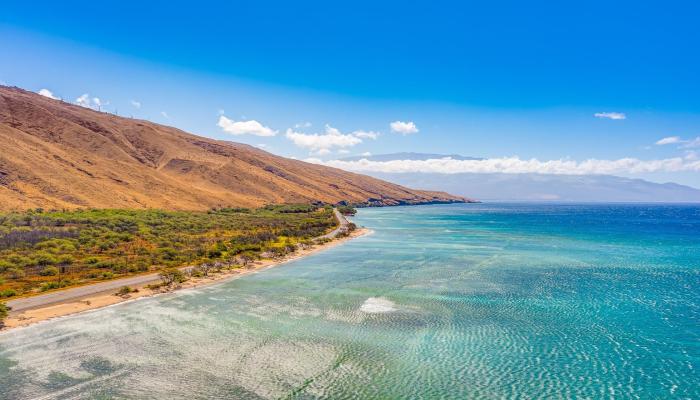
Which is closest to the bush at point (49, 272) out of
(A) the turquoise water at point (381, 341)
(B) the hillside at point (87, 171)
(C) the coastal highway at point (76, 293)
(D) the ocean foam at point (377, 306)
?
(C) the coastal highway at point (76, 293)

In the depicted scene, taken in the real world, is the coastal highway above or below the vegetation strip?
below

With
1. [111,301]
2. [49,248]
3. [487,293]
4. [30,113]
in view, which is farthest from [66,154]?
[487,293]

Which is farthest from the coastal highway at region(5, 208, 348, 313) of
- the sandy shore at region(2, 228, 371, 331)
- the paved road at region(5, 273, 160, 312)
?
the sandy shore at region(2, 228, 371, 331)

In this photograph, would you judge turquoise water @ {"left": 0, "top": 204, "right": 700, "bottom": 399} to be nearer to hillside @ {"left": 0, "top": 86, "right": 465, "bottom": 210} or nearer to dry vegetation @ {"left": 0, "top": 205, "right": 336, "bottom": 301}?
dry vegetation @ {"left": 0, "top": 205, "right": 336, "bottom": 301}

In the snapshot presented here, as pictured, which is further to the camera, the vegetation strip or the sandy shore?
the vegetation strip

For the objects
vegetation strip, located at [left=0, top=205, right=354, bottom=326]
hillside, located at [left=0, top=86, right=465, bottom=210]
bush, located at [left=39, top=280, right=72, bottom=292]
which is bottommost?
bush, located at [left=39, top=280, right=72, bottom=292]

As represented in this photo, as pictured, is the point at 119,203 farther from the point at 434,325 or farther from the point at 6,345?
the point at 434,325

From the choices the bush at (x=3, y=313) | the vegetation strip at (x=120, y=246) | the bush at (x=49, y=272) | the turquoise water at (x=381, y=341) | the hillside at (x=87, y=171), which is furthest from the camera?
the hillside at (x=87, y=171)

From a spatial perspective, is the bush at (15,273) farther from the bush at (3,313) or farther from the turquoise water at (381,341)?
the turquoise water at (381,341)

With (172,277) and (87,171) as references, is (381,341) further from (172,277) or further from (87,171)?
(87,171)

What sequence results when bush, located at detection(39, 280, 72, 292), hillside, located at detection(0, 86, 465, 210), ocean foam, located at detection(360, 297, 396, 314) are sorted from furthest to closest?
1. hillside, located at detection(0, 86, 465, 210)
2. bush, located at detection(39, 280, 72, 292)
3. ocean foam, located at detection(360, 297, 396, 314)

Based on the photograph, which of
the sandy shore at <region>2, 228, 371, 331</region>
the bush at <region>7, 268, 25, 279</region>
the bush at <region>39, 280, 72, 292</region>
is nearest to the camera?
the sandy shore at <region>2, 228, 371, 331</region>
